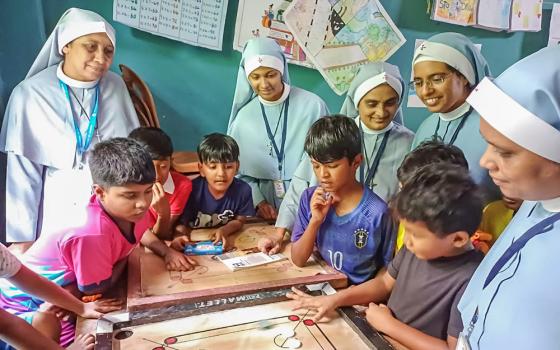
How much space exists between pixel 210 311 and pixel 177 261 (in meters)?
0.33

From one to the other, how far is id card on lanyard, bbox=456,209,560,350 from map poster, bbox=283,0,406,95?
7.75 feet

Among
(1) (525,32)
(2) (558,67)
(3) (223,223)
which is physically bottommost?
(3) (223,223)

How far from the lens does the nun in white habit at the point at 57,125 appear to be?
1897 mm

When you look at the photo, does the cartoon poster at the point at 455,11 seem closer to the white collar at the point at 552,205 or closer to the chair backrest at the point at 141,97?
the chair backrest at the point at 141,97

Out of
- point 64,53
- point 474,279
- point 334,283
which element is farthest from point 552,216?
point 64,53

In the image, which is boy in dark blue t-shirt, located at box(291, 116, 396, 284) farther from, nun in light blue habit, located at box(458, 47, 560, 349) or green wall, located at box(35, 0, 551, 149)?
→ green wall, located at box(35, 0, 551, 149)

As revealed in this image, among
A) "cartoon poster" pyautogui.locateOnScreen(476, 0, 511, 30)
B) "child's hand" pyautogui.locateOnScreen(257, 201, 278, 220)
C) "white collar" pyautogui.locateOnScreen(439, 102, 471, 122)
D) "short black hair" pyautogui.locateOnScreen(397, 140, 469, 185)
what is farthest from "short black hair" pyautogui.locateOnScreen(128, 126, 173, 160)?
"cartoon poster" pyautogui.locateOnScreen(476, 0, 511, 30)

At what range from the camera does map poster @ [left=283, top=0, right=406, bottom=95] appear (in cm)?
300

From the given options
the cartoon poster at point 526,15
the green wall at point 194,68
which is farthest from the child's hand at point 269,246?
the cartoon poster at point 526,15

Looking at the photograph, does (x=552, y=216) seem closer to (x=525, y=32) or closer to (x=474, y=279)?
(x=474, y=279)

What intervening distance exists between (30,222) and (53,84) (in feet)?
2.01

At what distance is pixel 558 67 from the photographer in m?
0.75

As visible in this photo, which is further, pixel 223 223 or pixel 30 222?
pixel 30 222

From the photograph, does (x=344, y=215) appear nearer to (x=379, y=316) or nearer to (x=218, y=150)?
(x=379, y=316)
